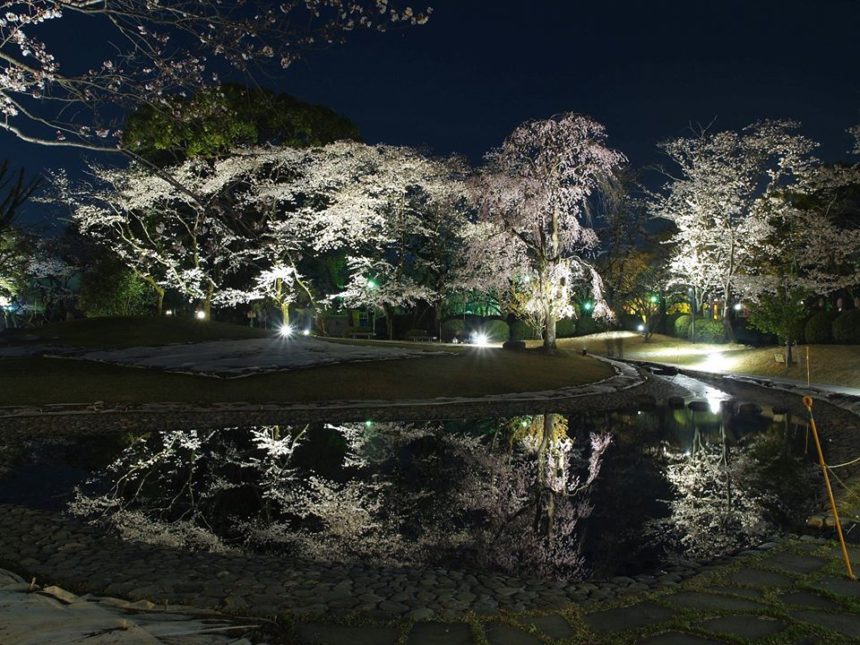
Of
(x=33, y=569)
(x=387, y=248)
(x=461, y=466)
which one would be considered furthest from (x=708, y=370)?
(x=33, y=569)

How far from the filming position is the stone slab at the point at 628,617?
4.70m

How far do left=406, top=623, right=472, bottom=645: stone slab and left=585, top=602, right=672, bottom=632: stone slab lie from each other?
96 centimetres

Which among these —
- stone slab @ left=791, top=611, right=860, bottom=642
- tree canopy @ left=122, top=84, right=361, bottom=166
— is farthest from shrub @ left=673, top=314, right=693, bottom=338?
stone slab @ left=791, top=611, right=860, bottom=642

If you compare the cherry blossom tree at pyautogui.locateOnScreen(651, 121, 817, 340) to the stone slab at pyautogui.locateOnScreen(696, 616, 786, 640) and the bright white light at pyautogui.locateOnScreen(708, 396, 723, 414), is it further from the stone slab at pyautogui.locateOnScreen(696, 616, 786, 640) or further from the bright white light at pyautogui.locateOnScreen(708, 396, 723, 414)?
the stone slab at pyautogui.locateOnScreen(696, 616, 786, 640)

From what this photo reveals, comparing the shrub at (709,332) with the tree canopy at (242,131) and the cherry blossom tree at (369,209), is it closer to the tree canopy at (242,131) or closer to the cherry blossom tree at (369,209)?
the cherry blossom tree at (369,209)

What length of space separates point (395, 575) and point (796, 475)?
8317mm

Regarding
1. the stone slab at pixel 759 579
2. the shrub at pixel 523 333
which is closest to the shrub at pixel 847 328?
the shrub at pixel 523 333

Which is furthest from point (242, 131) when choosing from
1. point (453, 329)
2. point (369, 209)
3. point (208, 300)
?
point (453, 329)

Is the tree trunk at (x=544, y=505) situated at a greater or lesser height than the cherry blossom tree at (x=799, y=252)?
lesser

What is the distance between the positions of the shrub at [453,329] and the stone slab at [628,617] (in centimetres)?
4223

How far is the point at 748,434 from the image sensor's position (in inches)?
591

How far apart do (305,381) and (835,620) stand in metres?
17.0

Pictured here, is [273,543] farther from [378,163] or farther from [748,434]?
[378,163]

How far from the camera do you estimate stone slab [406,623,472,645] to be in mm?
4438
